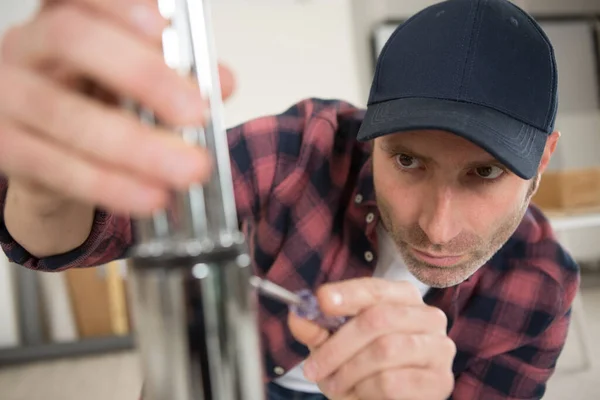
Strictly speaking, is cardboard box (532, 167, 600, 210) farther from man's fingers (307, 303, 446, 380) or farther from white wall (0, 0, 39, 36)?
white wall (0, 0, 39, 36)

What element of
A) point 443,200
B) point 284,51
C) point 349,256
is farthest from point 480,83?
point 284,51

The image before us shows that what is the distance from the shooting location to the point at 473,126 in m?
0.63

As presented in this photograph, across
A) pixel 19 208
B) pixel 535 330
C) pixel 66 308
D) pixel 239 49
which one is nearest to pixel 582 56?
pixel 239 49

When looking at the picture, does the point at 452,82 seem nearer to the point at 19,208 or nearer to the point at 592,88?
the point at 19,208

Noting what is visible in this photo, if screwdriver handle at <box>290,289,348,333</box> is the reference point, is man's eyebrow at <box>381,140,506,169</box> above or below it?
above

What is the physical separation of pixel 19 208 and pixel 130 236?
202mm

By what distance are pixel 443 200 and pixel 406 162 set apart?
0.26 ft

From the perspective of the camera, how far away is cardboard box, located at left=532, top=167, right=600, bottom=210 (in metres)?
2.24

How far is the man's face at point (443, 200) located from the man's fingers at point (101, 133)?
54 centimetres

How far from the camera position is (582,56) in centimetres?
296

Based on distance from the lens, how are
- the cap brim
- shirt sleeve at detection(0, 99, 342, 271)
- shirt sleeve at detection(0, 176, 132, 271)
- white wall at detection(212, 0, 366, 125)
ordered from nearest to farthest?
shirt sleeve at detection(0, 176, 132, 271) → the cap brim → shirt sleeve at detection(0, 99, 342, 271) → white wall at detection(212, 0, 366, 125)

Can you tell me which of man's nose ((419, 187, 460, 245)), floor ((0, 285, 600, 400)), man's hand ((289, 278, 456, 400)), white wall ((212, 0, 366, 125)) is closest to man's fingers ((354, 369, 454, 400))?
man's hand ((289, 278, 456, 400))

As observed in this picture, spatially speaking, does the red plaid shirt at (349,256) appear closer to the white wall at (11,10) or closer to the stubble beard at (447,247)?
the stubble beard at (447,247)

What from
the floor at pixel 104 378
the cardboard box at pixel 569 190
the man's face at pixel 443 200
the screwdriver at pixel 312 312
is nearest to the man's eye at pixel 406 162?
the man's face at pixel 443 200
